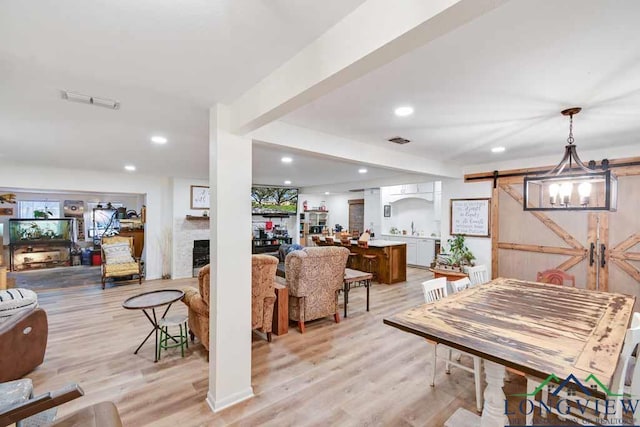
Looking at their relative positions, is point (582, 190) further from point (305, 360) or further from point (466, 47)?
point (305, 360)

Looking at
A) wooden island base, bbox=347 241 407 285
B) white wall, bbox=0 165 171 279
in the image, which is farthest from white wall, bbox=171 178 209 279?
wooden island base, bbox=347 241 407 285

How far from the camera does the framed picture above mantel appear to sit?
7090 millimetres

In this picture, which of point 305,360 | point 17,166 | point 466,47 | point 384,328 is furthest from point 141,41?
point 17,166

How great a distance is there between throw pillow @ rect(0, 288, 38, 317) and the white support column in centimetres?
279

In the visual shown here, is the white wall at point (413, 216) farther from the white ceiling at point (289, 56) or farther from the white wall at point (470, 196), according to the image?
the white ceiling at point (289, 56)

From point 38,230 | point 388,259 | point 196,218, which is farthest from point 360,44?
point 38,230

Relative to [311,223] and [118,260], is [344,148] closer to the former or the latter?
[118,260]

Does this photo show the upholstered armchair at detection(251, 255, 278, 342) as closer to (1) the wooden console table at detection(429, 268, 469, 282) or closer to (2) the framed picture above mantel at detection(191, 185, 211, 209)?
(1) the wooden console table at detection(429, 268, 469, 282)

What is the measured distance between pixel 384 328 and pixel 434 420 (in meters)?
1.74

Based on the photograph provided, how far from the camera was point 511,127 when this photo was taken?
2963 millimetres

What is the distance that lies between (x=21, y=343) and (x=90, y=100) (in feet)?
7.77

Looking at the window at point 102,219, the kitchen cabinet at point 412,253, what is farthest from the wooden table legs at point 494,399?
the window at point 102,219

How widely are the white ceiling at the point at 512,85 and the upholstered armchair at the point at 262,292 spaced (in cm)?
158

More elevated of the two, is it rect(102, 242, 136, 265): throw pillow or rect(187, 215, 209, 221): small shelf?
rect(187, 215, 209, 221): small shelf
